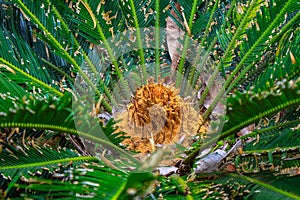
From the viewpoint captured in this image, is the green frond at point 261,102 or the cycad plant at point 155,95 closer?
the green frond at point 261,102

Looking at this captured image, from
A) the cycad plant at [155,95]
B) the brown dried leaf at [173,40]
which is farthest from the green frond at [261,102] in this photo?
the brown dried leaf at [173,40]

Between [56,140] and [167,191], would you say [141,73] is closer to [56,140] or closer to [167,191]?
[56,140]

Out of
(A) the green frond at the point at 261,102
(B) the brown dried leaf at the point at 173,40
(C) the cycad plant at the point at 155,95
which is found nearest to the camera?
(A) the green frond at the point at 261,102

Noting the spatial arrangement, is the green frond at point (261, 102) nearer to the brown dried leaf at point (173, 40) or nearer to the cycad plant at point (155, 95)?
the cycad plant at point (155, 95)

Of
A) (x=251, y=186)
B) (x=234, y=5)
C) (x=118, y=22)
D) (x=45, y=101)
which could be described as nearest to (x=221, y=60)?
(x=234, y=5)

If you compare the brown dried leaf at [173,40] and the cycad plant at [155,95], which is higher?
the brown dried leaf at [173,40]

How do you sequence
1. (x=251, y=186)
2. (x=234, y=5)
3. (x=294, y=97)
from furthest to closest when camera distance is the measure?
1. (x=234, y=5)
2. (x=251, y=186)
3. (x=294, y=97)

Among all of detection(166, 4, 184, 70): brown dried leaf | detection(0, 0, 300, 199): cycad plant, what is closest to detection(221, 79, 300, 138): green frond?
detection(0, 0, 300, 199): cycad plant

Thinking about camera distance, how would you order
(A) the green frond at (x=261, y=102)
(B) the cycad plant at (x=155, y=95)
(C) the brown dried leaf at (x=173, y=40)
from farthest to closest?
(C) the brown dried leaf at (x=173, y=40), (B) the cycad plant at (x=155, y=95), (A) the green frond at (x=261, y=102)
